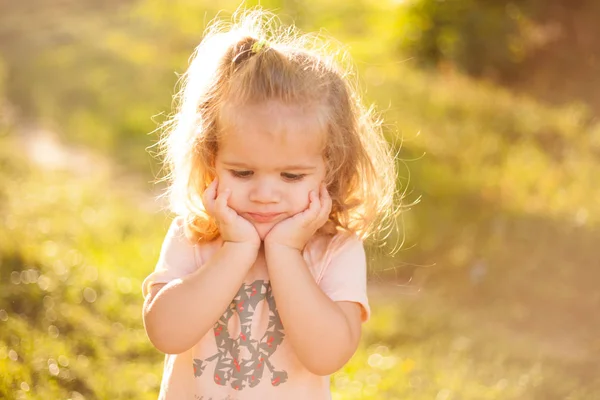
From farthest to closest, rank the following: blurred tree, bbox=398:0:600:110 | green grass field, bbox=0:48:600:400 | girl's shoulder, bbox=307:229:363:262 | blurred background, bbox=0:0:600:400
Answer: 1. blurred tree, bbox=398:0:600:110
2. blurred background, bbox=0:0:600:400
3. green grass field, bbox=0:48:600:400
4. girl's shoulder, bbox=307:229:363:262

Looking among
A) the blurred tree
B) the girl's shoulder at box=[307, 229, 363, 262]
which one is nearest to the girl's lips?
the girl's shoulder at box=[307, 229, 363, 262]

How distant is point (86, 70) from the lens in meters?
8.53

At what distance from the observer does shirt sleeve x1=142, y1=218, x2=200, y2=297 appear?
2.48 meters

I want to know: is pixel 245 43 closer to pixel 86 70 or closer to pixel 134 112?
pixel 134 112

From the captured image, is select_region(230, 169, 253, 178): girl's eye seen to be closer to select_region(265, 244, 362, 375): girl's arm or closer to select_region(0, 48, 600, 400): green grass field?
select_region(265, 244, 362, 375): girl's arm

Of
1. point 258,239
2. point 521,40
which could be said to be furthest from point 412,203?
point 521,40

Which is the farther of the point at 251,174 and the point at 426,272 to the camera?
the point at 426,272

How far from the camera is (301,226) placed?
2.38 m

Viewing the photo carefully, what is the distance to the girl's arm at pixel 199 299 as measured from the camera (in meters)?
2.31

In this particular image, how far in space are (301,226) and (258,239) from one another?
0.12 m

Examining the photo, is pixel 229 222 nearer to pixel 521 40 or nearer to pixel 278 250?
pixel 278 250

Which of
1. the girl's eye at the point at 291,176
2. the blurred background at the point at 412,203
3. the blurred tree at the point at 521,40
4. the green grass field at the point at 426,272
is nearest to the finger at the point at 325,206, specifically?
the girl's eye at the point at 291,176

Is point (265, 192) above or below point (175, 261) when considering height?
above

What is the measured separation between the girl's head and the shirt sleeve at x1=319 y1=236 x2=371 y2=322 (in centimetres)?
11
